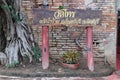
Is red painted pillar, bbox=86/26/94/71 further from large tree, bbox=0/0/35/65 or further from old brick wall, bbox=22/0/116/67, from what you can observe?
large tree, bbox=0/0/35/65

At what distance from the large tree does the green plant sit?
91 cm

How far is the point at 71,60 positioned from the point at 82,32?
1080 mm

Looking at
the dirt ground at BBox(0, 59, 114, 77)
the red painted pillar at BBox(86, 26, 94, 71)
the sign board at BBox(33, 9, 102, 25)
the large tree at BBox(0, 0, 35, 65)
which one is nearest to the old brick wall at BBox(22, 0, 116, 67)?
the large tree at BBox(0, 0, 35, 65)

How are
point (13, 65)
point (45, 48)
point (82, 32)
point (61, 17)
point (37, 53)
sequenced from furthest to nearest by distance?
1. point (82, 32)
2. point (37, 53)
3. point (13, 65)
4. point (45, 48)
5. point (61, 17)

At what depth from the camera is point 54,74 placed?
8680 millimetres

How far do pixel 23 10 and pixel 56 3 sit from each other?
0.93 metres

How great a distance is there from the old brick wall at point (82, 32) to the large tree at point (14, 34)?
0.22 meters

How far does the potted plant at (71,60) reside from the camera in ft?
30.1

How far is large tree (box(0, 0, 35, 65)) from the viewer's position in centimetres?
938

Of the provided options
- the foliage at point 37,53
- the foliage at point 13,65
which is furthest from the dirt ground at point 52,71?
the foliage at point 37,53

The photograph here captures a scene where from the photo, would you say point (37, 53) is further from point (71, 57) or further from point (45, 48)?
point (71, 57)

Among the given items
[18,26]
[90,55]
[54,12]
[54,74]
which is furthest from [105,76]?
[18,26]

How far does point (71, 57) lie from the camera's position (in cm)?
924

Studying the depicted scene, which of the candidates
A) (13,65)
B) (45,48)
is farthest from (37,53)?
(13,65)
